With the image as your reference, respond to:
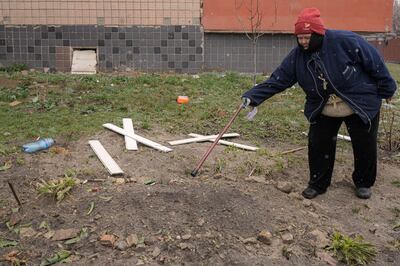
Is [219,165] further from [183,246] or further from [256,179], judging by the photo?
[183,246]

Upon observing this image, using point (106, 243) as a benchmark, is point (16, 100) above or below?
above

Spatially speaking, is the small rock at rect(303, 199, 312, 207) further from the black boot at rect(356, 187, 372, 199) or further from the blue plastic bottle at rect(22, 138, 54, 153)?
the blue plastic bottle at rect(22, 138, 54, 153)

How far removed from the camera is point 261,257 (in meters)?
3.20

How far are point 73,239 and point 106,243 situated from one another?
0.88 ft

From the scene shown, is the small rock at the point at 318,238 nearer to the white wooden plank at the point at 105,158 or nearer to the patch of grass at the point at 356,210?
the patch of grass at the point at 356,210

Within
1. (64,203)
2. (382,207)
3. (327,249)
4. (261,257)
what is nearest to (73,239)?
(64,203)

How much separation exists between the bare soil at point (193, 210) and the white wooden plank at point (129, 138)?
0.10 m

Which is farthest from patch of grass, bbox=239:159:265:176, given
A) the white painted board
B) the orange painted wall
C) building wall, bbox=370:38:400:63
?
building wall, bbox=370:38:400:63

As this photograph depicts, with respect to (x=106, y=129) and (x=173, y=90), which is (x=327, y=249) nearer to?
(x=106, y=129)

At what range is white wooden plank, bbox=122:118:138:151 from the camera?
5.17 m

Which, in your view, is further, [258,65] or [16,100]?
[258,65]

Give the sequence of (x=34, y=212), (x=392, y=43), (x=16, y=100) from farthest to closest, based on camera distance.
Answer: (x=392, y=43) → (x=16, y=100) → (x=34, y=212)

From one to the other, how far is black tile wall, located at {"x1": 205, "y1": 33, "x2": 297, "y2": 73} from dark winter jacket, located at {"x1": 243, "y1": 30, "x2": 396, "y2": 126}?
5604 mm

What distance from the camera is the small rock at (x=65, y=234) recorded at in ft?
10.8
